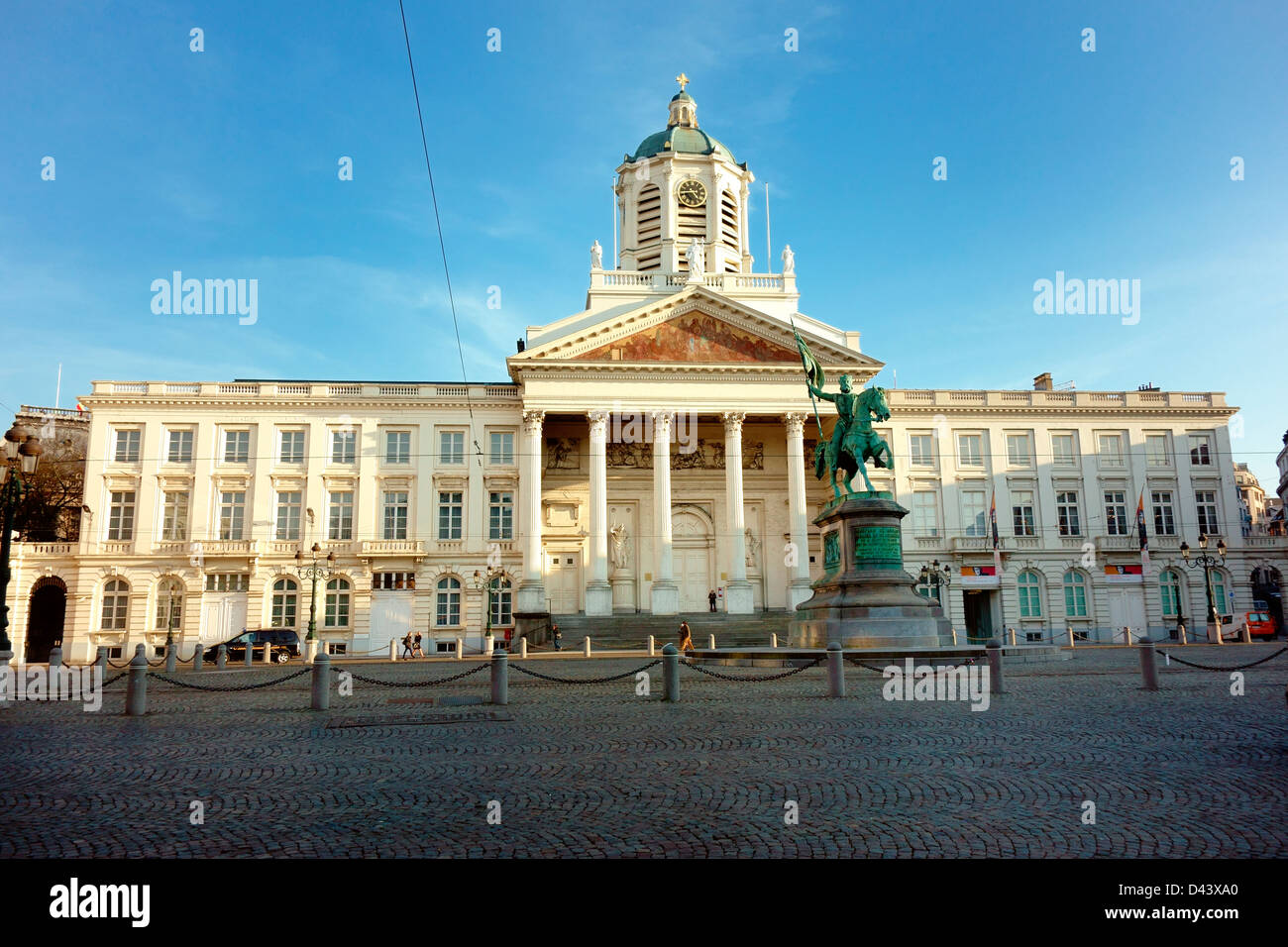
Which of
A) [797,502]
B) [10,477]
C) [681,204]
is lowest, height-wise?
[10,477]

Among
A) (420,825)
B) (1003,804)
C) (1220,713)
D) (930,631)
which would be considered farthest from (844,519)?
(420,825)

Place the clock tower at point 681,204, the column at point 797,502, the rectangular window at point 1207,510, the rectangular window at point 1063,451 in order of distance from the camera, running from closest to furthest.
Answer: the column at point 797,502 < the rectangular window at point 1207,510 < the rectangular window at point 1063,451 < the clock tower at point 681,204

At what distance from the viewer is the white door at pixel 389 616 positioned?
4584cm

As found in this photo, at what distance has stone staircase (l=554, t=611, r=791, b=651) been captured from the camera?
3822 cm

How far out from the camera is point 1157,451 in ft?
171

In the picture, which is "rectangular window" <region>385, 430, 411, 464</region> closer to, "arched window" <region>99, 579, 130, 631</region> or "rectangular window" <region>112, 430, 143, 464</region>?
"rectangular window" <region>112, 430, 143, 464</region>

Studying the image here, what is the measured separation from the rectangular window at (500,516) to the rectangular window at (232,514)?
12567 mm

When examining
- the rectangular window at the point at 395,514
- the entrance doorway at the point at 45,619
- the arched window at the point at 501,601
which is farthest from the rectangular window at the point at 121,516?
the arched window at the point at 501,601

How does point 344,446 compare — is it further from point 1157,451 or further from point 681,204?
point 1157,451

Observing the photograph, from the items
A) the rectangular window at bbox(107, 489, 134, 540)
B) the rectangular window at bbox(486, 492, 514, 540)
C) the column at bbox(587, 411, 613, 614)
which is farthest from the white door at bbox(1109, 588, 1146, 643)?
the rectangular window at bbox(107, 489, 134, 540)

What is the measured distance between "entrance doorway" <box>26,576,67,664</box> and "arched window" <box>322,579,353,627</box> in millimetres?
13684

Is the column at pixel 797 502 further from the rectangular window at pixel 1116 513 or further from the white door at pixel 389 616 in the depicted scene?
the white door at pixel 389 616

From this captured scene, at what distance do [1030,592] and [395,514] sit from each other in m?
34.6

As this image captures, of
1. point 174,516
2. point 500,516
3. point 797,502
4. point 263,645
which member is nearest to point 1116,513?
point 797,502
